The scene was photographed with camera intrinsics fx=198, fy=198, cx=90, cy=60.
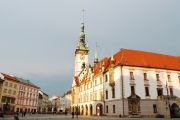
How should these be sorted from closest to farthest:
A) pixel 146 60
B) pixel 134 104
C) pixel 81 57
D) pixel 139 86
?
1. pixel 134 104
2. pixel 139 86
3. pixel 146 60
4. pixel 81 57

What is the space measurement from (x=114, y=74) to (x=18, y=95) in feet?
157

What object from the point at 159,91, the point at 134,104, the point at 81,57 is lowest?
the point at 134,104

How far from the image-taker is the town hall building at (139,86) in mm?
41375

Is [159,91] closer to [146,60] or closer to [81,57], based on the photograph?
[146,60]

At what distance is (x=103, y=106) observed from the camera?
5006 cm

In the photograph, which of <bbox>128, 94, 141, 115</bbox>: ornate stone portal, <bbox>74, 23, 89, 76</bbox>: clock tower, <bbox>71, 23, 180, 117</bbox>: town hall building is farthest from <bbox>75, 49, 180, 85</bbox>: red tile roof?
<bbox>74, 23, 89, 76</bbox>: clock tower

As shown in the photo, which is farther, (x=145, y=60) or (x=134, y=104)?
(x=145, y=60)

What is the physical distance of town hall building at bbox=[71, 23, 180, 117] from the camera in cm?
4138

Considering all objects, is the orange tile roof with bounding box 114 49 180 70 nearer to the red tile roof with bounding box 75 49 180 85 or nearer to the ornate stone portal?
the red tile roof with bounding box 75 49 180 85

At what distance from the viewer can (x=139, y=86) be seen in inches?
1695

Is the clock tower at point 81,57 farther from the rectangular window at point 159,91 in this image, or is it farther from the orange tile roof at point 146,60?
the rectangular window at point 159,91

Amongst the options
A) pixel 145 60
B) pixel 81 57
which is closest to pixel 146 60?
pixel 145 60

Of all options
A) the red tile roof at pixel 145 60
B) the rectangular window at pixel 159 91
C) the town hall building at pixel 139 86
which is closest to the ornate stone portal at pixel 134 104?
the town hall building at pixel 139 86

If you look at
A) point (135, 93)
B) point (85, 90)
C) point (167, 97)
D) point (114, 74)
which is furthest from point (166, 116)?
point (85, 90)
